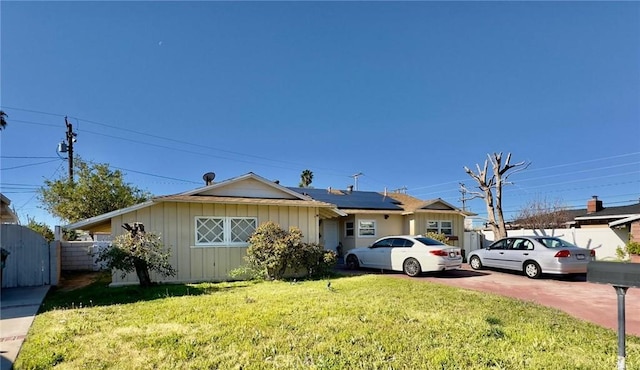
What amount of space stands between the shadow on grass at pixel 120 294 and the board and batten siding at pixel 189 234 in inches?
36.0

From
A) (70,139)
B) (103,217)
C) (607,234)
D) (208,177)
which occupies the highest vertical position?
(70,139)

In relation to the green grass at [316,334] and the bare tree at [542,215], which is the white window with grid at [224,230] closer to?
Result: the green grass at [316,334]

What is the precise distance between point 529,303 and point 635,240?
573 inches

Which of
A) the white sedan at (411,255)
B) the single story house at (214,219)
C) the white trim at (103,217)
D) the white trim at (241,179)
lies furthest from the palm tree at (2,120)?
the white sedan at (411,255)

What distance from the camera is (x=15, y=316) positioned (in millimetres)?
6512

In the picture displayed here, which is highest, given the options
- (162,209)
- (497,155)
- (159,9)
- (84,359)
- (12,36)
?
(159,9)

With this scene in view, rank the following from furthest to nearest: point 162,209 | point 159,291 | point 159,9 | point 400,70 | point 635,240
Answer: point 635,240
point 400,70
point 162,209
point 159,9
point 159,291

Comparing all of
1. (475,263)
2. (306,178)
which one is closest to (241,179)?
(475,263)

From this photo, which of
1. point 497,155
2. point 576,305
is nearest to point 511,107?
point 497,155

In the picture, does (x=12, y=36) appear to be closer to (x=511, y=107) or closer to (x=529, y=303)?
(x=529, y=303)

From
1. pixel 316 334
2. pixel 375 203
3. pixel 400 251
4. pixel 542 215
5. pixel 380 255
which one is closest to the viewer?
pixel 316 334

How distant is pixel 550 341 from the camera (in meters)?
4.76

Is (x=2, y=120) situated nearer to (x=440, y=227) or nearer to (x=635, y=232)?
(x=440, y=227)

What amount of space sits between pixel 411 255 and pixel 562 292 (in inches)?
172
